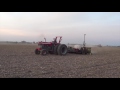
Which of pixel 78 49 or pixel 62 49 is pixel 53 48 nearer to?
pixel 62 49

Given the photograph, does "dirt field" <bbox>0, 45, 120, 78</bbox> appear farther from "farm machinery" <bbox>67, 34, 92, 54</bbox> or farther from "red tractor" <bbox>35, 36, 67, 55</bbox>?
"farm machinery" <bbox>67, 34, 92, 54</bbox>

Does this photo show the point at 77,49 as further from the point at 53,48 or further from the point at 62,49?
the point at 53,48

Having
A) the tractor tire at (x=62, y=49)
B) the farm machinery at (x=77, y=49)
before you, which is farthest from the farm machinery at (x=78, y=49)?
the tractor tire at (x=62, y=49)

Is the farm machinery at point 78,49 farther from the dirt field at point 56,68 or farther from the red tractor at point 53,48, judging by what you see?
the dirt field at point 56,68

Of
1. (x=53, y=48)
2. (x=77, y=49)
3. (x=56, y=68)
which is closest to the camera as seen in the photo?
(x=56, y=68)

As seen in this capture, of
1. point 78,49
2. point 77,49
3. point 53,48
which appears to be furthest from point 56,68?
point 78,49

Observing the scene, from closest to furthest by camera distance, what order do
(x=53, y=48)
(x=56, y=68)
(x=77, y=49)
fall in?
(x=56, y=68) → (x=53, y=48) → (x=77, y=49)

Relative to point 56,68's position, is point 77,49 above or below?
above

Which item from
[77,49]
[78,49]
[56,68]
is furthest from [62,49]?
[56,68]

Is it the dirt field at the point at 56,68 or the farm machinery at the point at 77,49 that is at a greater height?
the farm machinery at the point at 77,49

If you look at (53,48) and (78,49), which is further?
(78,49)
